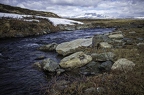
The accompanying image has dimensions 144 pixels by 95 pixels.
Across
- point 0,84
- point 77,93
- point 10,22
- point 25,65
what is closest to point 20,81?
point 0,84

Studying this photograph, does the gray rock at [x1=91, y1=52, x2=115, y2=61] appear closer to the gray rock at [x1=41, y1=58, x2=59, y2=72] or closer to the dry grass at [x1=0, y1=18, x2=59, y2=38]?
the gray rock at [x1=41, y1=58, x2=59, y2=72]

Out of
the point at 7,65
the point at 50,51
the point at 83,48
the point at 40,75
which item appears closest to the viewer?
the point at 40,75

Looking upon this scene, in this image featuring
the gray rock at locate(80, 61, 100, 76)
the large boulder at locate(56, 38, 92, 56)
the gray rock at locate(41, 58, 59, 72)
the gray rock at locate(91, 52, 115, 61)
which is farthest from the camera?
the large boulder at locate(56, 38, 92, 56)

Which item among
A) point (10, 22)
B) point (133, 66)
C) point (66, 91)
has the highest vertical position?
point (10, 22)

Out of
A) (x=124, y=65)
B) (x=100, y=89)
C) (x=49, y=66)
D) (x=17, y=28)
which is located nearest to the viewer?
(x=100, y=89)

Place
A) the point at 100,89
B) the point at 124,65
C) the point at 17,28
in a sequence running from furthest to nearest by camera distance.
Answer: the point at 17,28 → the point at 124,65 → the point at 100,89

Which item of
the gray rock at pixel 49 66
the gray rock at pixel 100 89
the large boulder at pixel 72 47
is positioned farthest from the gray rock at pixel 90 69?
the large boulder at pixel 72 47

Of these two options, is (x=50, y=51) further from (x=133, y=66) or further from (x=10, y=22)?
(x=10, y=22)

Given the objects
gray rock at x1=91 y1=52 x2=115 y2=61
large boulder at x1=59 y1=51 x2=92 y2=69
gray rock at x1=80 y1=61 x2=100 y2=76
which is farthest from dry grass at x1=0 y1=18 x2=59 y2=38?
gray rock at x1=80 y1=61 x2=100 y2=76

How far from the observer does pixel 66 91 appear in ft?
19.5

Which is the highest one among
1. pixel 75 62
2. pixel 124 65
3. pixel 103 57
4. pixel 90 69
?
pixel 124 65

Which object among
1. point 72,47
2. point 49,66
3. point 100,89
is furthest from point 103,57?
point 100,89

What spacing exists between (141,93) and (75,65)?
5.44 m

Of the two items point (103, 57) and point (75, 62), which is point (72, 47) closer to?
point (75, 62)
